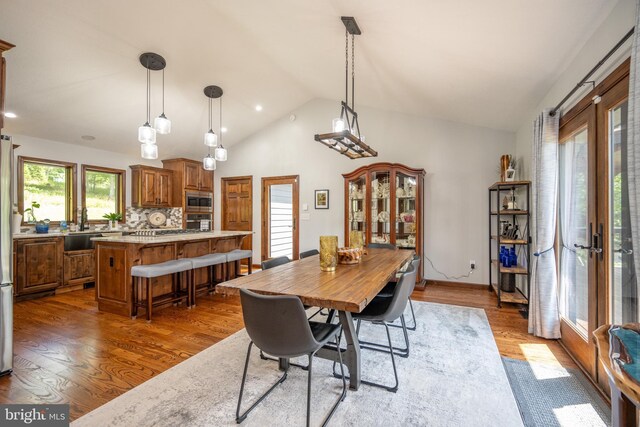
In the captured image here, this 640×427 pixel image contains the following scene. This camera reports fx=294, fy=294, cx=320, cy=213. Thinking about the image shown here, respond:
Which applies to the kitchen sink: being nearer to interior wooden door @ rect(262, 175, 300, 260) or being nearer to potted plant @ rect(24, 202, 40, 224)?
potted plant @ rect(24, 202, 40, 224)

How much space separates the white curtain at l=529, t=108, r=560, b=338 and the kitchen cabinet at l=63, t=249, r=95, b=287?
598 cm

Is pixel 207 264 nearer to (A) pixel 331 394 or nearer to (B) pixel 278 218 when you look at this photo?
(B) pixel 278 218

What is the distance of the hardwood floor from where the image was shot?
→ 2008 mm

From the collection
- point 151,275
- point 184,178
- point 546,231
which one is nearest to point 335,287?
point 546,231

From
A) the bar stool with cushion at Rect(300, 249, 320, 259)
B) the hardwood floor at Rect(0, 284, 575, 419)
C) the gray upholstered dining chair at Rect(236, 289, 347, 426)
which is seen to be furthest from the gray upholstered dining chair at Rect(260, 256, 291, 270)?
the hardwood floor at Rect(0, 284, 575, 419)

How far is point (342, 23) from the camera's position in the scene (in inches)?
109

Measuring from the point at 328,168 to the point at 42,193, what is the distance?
15.2 ft

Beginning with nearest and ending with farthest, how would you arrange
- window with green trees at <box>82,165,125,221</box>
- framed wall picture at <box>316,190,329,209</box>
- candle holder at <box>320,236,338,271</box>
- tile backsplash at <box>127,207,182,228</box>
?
candle holder at <box>320,236,338,271</box> → window with green trees at <box>82,165,125,221</box> → framed wall picture at <box>316,190,329,209</box> → tile backsplash at <box>127,207,182,228</box>

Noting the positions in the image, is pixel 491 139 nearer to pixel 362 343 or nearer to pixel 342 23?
pixel 342 23

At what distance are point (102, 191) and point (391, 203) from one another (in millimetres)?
5127

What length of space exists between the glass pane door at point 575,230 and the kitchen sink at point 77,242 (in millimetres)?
A: 6158

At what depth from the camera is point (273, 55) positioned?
402cm

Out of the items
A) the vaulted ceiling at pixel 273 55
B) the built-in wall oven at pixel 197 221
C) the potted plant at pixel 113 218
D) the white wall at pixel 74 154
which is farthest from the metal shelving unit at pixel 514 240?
the potted plant at pixel 113 218

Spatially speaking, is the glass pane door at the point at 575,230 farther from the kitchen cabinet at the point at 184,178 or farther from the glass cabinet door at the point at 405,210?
the kitchen cabinet at the point at 184,178
